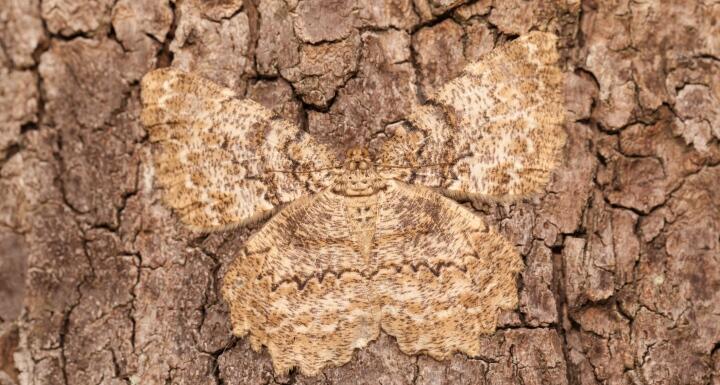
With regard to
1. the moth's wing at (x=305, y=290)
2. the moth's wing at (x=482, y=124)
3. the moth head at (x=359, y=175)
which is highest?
the moth's wing at (x=482, y=124)

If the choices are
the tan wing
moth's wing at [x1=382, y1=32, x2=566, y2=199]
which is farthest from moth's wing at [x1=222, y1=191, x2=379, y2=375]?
moth's wing at [x1=382, y1=32, x2=566, y2=199]

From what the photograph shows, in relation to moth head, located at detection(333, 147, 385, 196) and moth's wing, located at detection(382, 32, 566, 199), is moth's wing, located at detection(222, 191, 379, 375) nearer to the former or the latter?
moth head, located at detection(333, 147, 385, 196)

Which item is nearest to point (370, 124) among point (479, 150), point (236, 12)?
point (479, 150)

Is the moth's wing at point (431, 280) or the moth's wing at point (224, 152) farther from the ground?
the moth's wing at point (224, 152)

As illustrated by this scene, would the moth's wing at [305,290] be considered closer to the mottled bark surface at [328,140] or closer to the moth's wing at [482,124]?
the mottled bark surface at [328,140]

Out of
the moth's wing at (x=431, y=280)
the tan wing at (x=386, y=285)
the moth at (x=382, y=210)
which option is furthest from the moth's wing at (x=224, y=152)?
the moth's wing at (x=431, y=280)

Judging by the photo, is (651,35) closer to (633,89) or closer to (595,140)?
(633,89)

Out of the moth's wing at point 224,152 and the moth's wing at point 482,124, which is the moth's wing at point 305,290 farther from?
the moth's wing at point 482,124

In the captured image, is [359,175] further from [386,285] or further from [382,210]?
[386,285]
